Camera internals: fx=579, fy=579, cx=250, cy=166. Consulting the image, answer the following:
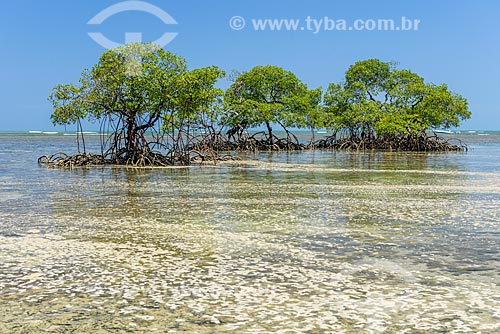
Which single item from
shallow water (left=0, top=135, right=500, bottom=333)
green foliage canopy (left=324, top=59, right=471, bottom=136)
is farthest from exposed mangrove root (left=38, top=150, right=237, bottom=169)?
green foliage canopy (left=324, top=59, right=471, bottom=136)

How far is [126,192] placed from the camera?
1065cm

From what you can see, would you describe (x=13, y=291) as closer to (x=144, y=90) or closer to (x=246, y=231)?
(x=246, y=231)

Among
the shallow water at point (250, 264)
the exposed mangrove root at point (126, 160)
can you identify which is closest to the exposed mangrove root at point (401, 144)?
the exposed mangrove root at point (126, 160)

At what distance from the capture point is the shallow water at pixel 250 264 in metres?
3.56

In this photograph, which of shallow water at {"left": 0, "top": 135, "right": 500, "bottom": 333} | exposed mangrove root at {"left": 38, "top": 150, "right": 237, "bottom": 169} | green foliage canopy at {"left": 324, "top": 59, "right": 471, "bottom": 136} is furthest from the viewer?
green foliage canopy at {"left": 324, "top": 59, "right": 471, "bottom": 136}

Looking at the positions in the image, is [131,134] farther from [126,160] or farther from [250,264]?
[250,264]

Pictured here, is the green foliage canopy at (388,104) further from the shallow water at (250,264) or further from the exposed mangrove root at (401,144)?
the shallow water at (250,264)

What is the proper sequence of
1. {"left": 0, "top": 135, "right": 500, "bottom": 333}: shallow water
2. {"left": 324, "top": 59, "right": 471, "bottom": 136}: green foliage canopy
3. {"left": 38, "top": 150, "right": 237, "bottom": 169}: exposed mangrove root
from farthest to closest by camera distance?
{"left": 324, "top": 59, "right": 471, "bottom": 136}: green foliage canopy → {"left": 38, "top": 150, "right": 237, "bottom": 169}: exposed mangrove root → {"left": 0, "top": 135, "right": 500, "bottom": 333}: shallow water

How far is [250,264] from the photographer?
4.89 metres

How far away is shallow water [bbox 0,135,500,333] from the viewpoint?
3.56m

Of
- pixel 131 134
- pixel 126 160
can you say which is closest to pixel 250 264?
pixel 131 134

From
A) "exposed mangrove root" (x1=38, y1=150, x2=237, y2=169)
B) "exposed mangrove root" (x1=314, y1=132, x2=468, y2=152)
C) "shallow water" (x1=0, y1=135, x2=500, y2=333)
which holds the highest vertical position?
"exposed mangrove root" (x1=314, y1=132, x2=468, y2=152)

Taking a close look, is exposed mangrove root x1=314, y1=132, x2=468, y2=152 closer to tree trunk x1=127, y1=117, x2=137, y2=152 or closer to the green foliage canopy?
the green foliage canopy

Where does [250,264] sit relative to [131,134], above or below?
below
